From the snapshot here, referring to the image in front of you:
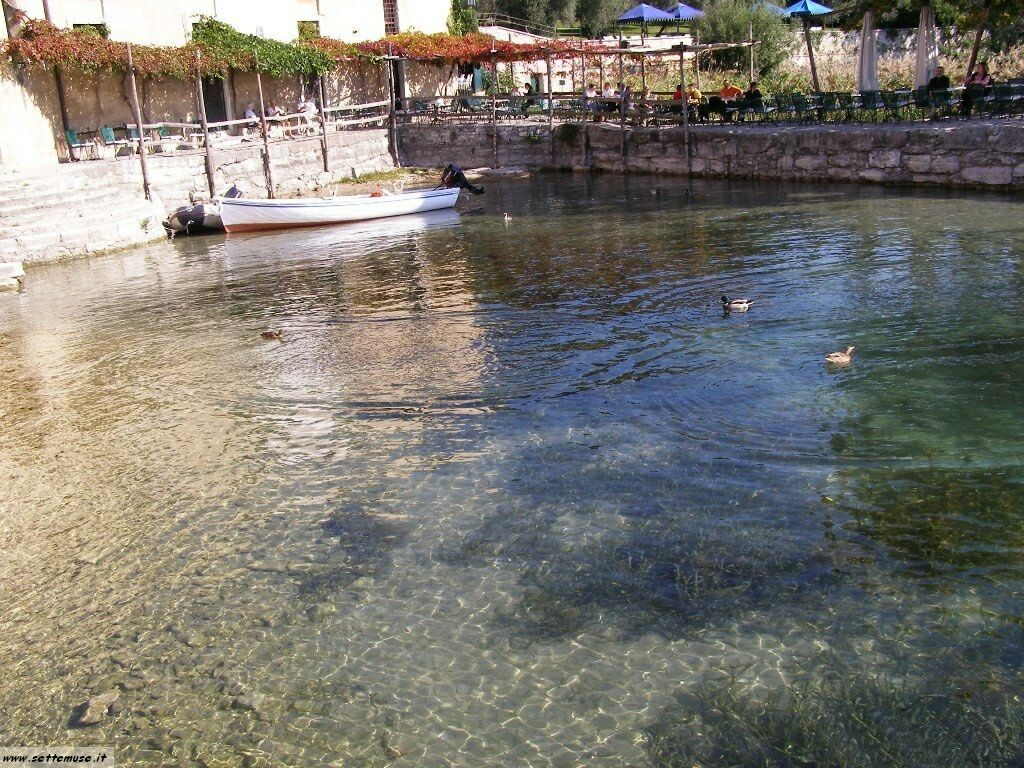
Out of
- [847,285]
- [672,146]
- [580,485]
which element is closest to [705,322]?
[847,285]

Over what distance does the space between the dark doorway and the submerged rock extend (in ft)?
101

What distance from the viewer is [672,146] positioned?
29156 mm

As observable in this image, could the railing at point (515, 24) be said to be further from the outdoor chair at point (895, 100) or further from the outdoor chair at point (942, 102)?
the outdoor chair at point (942, 102)

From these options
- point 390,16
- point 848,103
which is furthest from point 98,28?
point 848,103

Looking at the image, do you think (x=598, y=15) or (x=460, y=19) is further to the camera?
(x=598, y=15)

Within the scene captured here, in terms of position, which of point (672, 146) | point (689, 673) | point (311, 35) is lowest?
point (689, 673)

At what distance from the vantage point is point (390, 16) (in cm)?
4172

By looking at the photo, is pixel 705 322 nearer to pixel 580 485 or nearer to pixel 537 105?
pixel 580 485

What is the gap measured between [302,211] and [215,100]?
12831mm

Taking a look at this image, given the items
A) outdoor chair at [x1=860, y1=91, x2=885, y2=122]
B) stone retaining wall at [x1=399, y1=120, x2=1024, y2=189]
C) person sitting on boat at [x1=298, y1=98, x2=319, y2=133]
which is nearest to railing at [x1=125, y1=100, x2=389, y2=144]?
person sitting on boat at [x1=298, y1=98, x2=319, y2=133]

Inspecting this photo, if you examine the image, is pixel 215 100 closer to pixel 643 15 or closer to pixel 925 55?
pixel 643 15

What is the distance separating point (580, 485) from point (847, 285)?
7.54 meters

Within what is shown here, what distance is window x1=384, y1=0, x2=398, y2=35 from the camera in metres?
41.5

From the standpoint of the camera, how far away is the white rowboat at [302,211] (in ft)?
76.8
